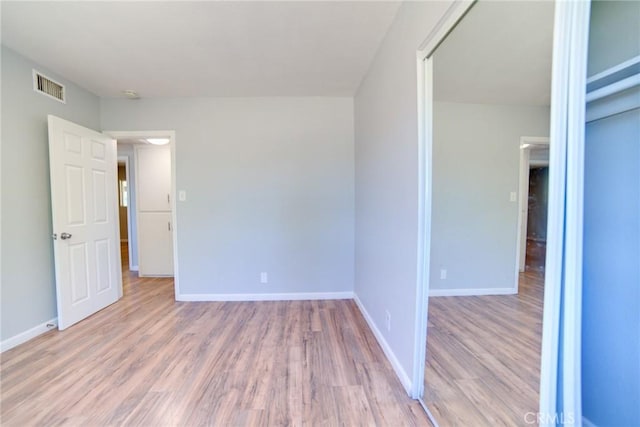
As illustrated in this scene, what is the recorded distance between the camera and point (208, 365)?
1870 mm

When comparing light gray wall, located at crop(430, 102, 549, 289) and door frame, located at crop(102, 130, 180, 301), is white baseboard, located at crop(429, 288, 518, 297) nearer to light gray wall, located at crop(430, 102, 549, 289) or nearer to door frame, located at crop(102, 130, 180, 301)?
light gray wall, located at crop(430, 102, 549, 289)

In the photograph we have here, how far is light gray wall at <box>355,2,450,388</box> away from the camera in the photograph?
1510 mm

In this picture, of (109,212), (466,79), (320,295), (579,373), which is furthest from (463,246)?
(109,212)

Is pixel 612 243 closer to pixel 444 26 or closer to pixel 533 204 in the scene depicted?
pixel 533 204

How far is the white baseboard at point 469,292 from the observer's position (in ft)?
3.56

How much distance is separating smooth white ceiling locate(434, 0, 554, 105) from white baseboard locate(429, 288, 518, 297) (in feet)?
2.41

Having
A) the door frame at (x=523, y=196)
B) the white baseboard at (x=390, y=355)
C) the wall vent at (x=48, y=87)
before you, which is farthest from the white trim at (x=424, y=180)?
the wall vent at (x=48, y=87)

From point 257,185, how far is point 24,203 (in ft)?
6.63

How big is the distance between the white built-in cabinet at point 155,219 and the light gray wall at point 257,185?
119 cm

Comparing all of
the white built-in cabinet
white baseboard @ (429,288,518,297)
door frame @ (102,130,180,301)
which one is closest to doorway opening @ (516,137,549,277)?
white baseboard @ (429,288,518,297)

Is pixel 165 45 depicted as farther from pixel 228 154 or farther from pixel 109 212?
pixel 109 212

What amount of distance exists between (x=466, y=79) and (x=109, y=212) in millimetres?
3701

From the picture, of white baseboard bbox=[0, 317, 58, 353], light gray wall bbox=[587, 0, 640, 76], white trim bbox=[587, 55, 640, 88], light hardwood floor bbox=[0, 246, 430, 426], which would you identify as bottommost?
light hardwood floor bbox=[0, 246, 430, 426]

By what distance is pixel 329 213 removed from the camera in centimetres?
318
